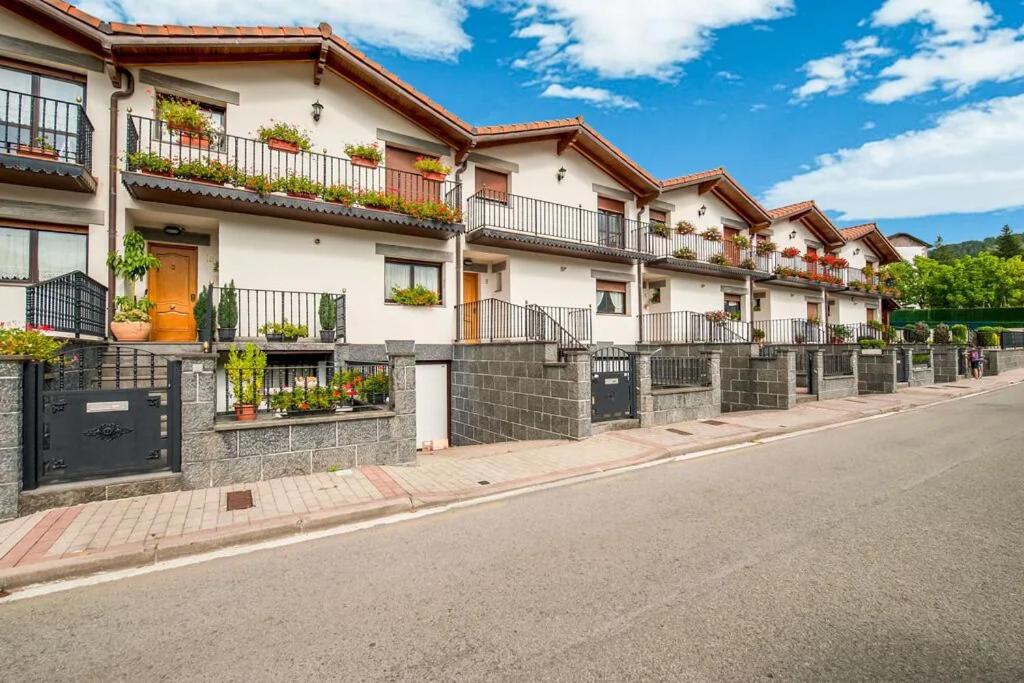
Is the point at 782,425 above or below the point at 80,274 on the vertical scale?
below

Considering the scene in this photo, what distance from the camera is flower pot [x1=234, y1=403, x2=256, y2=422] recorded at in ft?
21.5

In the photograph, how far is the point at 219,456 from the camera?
6.07m

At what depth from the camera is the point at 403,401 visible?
23.8ft

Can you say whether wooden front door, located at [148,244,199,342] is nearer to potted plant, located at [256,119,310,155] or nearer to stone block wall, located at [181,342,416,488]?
potted plant, located at [256,119,310,155]

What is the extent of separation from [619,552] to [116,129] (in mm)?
11958

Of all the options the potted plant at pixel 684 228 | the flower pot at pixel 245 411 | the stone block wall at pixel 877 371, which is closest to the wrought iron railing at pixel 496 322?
the flower pot at pixel 245 411

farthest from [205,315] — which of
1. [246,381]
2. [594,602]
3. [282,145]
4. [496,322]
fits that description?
[594,602]

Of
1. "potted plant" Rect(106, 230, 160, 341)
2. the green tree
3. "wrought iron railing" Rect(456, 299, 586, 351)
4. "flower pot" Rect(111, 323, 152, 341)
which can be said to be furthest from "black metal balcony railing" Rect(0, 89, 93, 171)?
the green tree

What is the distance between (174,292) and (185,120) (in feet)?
12.0

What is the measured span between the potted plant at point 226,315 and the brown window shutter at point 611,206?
1177 cm

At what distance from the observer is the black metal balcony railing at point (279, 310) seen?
10305 millimetres

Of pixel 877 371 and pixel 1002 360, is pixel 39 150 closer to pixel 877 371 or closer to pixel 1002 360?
pixel 877 371

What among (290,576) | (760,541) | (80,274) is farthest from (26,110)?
(760,541)

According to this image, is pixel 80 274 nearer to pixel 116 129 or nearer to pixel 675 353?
pixel 116 129
